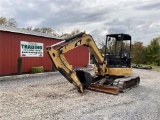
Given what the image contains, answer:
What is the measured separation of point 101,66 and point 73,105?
150 inches

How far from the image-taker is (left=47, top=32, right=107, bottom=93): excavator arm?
8.43 metres

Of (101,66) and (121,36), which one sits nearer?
(101,66)

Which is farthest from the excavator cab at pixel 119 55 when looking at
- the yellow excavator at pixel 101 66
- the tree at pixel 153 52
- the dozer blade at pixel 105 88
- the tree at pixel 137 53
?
the tree at pixel 153 52

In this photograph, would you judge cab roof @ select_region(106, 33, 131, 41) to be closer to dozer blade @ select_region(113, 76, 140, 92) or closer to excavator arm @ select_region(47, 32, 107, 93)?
excavator arm @ select_region(47, 32, 107, 93)

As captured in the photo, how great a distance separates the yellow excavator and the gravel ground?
0.47 metres

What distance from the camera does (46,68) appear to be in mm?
16594

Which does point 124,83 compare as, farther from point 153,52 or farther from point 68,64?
point 153,52

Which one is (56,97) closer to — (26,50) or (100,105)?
(100,105)

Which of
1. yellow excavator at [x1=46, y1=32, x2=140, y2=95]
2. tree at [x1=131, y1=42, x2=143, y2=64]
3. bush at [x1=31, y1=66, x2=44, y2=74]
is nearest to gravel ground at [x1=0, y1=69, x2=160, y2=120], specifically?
yellow excavator at [x1=46, y1=32, x2=140, y2=95]

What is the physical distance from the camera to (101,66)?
10.6 meters

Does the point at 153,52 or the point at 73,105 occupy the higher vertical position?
the point at 153,52

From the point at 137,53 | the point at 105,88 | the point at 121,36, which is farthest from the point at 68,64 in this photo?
the point at 137,53

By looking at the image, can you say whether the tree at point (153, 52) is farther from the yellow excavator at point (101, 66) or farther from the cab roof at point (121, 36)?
the yellow excavator at point (101, 66)

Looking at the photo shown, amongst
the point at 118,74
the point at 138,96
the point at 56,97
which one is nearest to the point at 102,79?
the point at 118,74
